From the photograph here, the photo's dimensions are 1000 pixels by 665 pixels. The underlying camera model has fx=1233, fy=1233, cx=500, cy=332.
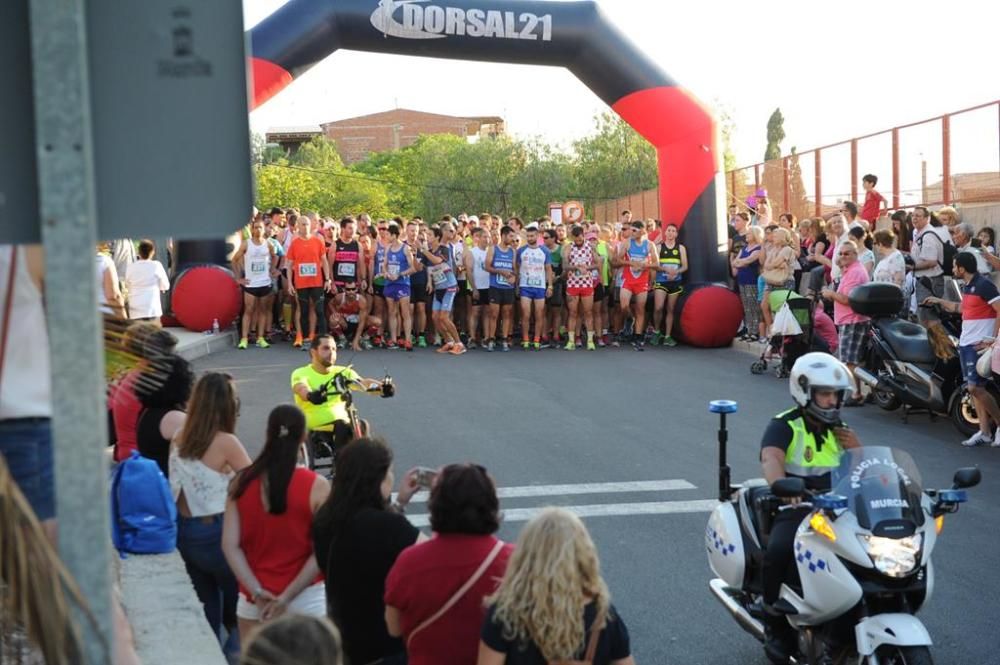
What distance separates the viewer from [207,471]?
588 centimetres

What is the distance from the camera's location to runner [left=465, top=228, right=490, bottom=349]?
19.3m

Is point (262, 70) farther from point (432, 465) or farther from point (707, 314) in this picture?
point (432, 465)

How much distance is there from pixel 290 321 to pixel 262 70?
4060mm

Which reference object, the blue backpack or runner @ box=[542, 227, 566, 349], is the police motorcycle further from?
runner @ box=[542, 227, 566, 349]

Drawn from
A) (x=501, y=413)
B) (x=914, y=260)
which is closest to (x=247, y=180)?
(x=501, y=413)

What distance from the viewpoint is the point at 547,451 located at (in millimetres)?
11336

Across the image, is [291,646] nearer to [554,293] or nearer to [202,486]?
[202,486]

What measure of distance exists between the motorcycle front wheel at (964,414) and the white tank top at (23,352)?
10198mm

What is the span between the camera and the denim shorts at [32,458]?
3.08 metres

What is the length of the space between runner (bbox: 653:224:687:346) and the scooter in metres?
6.19

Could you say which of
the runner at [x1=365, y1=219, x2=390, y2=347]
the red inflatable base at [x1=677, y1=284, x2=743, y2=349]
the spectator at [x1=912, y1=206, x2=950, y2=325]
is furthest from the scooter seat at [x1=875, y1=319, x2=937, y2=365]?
the runner at [x1=365, y1=219, x2=390, y2=347]

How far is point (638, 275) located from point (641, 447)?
8.22m

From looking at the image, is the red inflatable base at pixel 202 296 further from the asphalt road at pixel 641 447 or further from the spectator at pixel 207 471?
the spectator at pixel 207 471

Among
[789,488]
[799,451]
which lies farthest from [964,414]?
[789,488]
